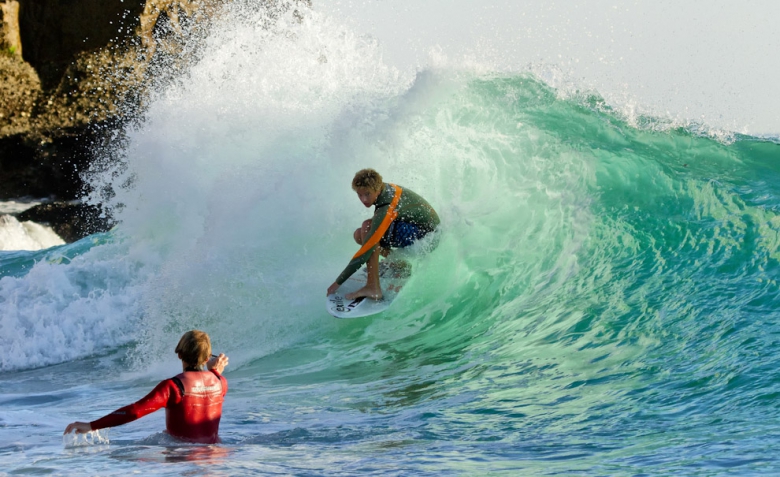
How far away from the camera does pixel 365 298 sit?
22.4 feet

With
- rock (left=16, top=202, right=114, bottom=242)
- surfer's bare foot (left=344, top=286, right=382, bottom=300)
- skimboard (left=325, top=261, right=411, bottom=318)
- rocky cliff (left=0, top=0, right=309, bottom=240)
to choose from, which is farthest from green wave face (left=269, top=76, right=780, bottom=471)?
rock (left=16, top=202, right=114, bottom=242)

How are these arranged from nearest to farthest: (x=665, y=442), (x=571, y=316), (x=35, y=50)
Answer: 1. (x=665, y=442)
2. (x=571, y=316)
3. (x=35, y=50)

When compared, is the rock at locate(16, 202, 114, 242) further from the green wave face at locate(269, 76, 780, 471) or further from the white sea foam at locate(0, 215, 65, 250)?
the green wave face at locate(269, 76, 780, 471)

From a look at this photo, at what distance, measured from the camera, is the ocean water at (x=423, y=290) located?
395 cm

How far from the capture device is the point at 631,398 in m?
4.49

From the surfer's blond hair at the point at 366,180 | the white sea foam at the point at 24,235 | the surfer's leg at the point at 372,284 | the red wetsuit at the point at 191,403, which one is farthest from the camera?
the white sea foam at the point at 24,235

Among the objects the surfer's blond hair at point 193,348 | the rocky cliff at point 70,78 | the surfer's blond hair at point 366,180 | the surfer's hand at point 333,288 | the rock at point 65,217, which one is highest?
the rocky cliff at point 70,78

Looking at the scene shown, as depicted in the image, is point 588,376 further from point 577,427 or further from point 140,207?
point 140,207

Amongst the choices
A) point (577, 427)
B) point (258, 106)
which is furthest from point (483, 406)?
point (258, 106)

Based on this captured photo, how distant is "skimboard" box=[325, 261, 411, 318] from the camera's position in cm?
681

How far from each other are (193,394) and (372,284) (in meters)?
3.19

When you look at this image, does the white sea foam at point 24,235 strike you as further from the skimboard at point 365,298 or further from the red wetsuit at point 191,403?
the red wetsuit at point 191,403

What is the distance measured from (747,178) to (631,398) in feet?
14.9

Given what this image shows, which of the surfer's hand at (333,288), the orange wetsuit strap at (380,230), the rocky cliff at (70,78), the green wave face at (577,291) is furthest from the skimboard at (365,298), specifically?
→ the rocky cliff at (70,78)
